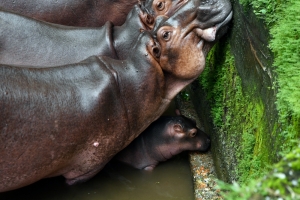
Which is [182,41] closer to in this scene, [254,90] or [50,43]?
[254,90]

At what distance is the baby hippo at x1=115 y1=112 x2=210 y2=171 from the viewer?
3.78 m

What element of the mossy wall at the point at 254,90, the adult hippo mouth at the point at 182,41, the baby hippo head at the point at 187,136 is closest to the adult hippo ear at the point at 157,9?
the adult hippo mouth at the point at 182,41

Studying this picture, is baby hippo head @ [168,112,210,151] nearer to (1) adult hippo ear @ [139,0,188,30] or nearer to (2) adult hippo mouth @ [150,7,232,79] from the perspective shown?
(2) adult hippo mouth @ [150,7,232,79]

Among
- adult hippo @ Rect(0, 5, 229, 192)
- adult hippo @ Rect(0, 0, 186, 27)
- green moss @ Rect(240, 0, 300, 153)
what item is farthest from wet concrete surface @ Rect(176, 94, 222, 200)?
adult hippo @ Rect(0, 0, 186, 27)

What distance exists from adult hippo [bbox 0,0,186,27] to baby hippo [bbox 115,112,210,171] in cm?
105

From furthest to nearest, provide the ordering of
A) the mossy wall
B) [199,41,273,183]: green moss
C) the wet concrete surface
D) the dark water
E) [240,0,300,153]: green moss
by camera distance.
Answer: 1. the dark water
2. the wet concrete surface
3. [199,41,273,183]: green moss
4. the mossy wall
5. [240,0,300,153]: green moss

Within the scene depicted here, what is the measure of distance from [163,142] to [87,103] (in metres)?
A: 0.95

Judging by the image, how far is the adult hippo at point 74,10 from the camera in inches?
162

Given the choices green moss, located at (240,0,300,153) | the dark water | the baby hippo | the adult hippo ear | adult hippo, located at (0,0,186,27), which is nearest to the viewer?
green moss, located at (240,0,300,153)

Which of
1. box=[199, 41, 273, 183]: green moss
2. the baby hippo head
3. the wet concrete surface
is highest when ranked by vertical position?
box=[199, 41, 273, 183]: green moss

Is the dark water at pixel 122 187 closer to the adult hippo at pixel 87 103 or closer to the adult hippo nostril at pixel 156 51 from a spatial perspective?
the adult hippo at pixel 87 103

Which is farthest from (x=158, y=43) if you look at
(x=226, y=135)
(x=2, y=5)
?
(x=2, y=5)

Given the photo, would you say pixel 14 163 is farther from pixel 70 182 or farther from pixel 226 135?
pixel 226 135

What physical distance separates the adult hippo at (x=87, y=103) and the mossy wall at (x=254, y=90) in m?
0.32
